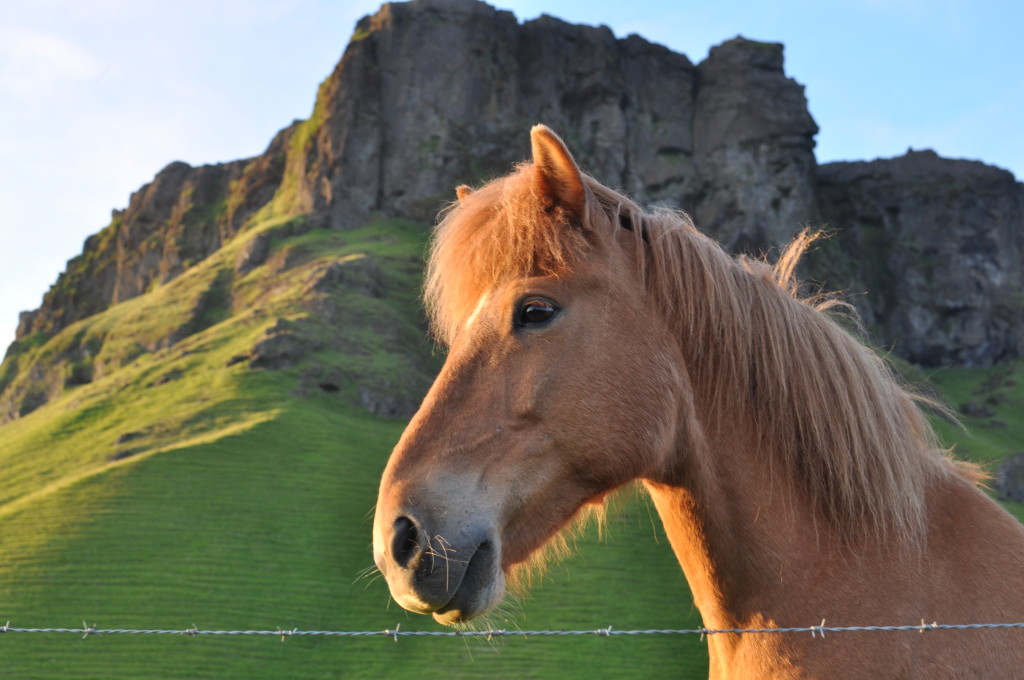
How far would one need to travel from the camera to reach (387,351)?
41219 mm

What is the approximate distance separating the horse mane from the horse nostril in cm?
68

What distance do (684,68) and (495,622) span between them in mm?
77003

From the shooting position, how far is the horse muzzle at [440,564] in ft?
6.08

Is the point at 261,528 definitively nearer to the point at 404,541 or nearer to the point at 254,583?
the point at 254,583

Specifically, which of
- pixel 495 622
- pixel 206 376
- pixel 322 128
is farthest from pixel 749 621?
pixel 322 128

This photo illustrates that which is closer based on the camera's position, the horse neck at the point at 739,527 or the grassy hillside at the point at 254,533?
the horse neck at the point at 739,527

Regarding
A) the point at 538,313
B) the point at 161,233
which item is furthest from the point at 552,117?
the point at 538,313

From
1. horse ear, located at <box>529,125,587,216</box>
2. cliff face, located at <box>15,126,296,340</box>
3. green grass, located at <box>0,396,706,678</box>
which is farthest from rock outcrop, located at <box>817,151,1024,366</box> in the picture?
horse ear, located at <box>529,125,587,216</box>

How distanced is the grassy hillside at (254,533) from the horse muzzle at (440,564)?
456 mm

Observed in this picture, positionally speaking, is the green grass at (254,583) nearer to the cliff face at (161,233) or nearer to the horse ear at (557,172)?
the horse ear at (557,172)

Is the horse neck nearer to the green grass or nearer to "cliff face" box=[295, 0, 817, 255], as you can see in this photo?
the green grass

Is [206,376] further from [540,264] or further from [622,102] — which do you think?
[622,102]

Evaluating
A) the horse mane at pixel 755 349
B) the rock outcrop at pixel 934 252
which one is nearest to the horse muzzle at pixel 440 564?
the horse mane at pixel 755 349

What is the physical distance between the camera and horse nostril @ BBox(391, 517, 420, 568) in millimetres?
1872
